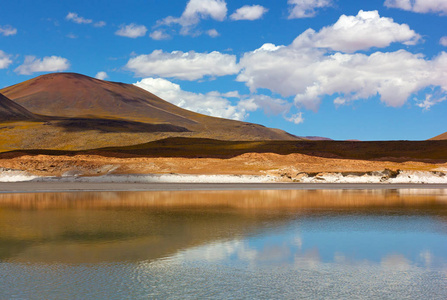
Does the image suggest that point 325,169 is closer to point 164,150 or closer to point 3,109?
point 164,150

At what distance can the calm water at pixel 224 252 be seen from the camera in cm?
1162

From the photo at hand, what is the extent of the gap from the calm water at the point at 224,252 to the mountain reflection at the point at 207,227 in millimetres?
49

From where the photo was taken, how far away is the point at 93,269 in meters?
13.5

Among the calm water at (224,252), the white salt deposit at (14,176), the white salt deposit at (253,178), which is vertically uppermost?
A: the white salt deposit at (14,176)

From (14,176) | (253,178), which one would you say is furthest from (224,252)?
(14,176)

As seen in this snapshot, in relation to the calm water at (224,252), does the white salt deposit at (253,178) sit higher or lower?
higher

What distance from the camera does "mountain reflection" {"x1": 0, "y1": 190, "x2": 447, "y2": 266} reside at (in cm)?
1559

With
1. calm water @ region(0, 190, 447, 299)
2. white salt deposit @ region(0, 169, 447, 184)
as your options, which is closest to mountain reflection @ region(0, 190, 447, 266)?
calm water @ region(0, 190, 447, 299)

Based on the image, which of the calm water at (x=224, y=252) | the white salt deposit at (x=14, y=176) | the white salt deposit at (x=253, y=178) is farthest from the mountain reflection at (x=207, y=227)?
the white salt deposit at (x=14, y=176)

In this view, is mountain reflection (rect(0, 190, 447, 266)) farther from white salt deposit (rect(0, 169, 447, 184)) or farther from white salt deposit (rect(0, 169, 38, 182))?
white salt deposit (rect(0, 169, 38, 182))

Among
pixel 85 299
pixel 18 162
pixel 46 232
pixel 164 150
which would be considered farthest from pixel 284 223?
pixel 164 150

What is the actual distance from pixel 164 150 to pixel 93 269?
244ft

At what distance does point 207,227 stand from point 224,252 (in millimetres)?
5237

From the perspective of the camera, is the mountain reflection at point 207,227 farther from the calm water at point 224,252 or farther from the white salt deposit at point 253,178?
the white salt deposit at point 253,178
